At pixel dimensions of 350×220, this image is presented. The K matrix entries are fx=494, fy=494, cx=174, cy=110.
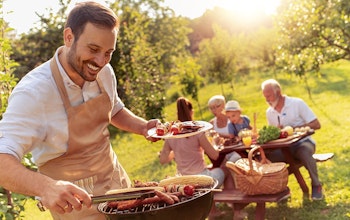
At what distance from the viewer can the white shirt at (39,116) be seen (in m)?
2.15

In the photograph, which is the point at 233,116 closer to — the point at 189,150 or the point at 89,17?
the point at 189,150

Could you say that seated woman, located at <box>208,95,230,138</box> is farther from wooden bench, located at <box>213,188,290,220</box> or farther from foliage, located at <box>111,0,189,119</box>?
foliage, located at <box>111,0,189,119</box>

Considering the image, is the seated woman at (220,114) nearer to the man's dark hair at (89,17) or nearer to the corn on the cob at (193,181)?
the corn on the cob at (193,181)

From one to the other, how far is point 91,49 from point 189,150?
141 inches

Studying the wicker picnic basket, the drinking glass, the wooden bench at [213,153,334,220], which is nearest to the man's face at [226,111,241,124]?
the drinking glass

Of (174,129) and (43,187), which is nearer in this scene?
(43,187)

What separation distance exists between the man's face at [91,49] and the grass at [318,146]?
2.38 meters

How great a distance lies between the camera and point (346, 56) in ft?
33.2

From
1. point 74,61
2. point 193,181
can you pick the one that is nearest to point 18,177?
point 74,61

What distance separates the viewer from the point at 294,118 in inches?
255

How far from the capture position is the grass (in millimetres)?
6109

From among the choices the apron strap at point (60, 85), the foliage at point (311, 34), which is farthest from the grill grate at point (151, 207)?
the foliage at point (311, 34)

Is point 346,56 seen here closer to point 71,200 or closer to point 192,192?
point 192,192

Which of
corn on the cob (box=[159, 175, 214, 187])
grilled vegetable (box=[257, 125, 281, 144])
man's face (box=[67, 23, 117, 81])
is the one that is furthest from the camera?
grilled vegetable (box=[257, 125, 281, 144])
